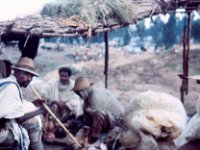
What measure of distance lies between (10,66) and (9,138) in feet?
3.28

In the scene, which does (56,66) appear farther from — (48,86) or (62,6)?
(62,6)

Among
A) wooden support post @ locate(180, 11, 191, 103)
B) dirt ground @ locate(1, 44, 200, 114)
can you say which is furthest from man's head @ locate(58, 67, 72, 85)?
dirt ground @ locate(1, 44, 200, 114)

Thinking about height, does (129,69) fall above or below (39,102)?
below

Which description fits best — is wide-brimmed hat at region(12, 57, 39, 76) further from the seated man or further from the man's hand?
the seated man

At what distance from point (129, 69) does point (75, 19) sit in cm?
1378

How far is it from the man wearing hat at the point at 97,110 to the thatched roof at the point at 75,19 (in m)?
1.45

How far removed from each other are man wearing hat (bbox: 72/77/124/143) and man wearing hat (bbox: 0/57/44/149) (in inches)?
75.8

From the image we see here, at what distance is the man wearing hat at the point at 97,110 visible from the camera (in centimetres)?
655

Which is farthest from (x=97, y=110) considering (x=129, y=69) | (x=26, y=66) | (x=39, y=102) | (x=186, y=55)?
(x=129, y=69)

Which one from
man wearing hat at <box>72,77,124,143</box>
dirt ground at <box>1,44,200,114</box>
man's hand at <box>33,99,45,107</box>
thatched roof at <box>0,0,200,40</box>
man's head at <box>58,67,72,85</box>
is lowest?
dirt ground at <box>1,44,200,114</box>

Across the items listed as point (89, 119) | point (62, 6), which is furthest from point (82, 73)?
point (62, 6)

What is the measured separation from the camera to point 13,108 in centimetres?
425

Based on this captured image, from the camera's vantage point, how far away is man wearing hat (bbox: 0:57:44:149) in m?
4.21

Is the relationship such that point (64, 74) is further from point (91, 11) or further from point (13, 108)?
point (13, 108)
